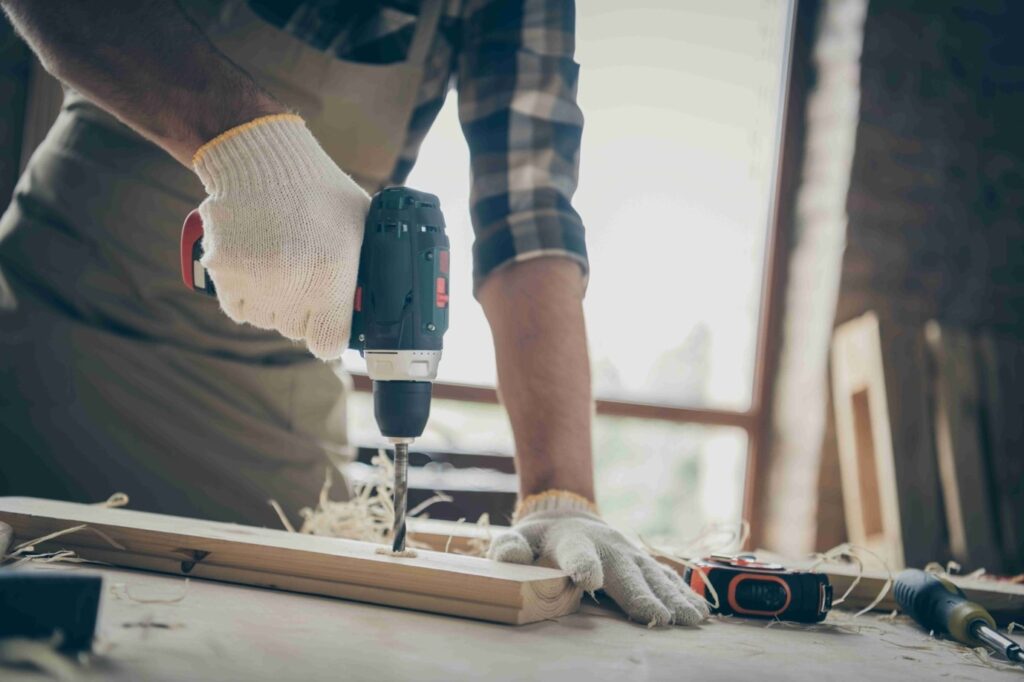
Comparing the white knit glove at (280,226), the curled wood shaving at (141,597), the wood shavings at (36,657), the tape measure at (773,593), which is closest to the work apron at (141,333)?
the white knit glove at (280,226)

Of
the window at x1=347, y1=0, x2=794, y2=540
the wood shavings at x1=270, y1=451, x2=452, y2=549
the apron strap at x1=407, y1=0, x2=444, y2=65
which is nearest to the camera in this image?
the wood shavings at x1=270, y1=451, x2=452, y2=549

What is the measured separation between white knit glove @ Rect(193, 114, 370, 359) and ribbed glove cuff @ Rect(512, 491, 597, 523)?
0.40 meters

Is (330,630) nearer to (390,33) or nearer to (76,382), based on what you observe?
(76,382)

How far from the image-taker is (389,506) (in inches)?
55.9

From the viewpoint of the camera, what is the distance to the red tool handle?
995 mm

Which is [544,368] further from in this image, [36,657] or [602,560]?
[36,657]

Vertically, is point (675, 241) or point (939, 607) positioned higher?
point (675, 241)

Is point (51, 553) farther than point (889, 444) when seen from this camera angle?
No

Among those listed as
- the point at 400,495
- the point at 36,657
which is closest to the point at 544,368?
the point at 400,495

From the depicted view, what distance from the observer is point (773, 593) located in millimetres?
1002

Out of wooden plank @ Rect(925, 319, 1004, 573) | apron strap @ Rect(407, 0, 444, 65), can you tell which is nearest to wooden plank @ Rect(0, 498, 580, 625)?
apron strap @ Rect(407, 0, 444, 65)

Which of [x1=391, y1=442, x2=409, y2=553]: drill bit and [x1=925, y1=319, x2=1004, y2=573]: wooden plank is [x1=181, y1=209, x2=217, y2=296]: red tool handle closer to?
[x1=391, y1=442, x2=409, y2=553]: drill bit

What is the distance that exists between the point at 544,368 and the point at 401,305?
405mm

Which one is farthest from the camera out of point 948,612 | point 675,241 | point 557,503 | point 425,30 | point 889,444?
point 675,241
